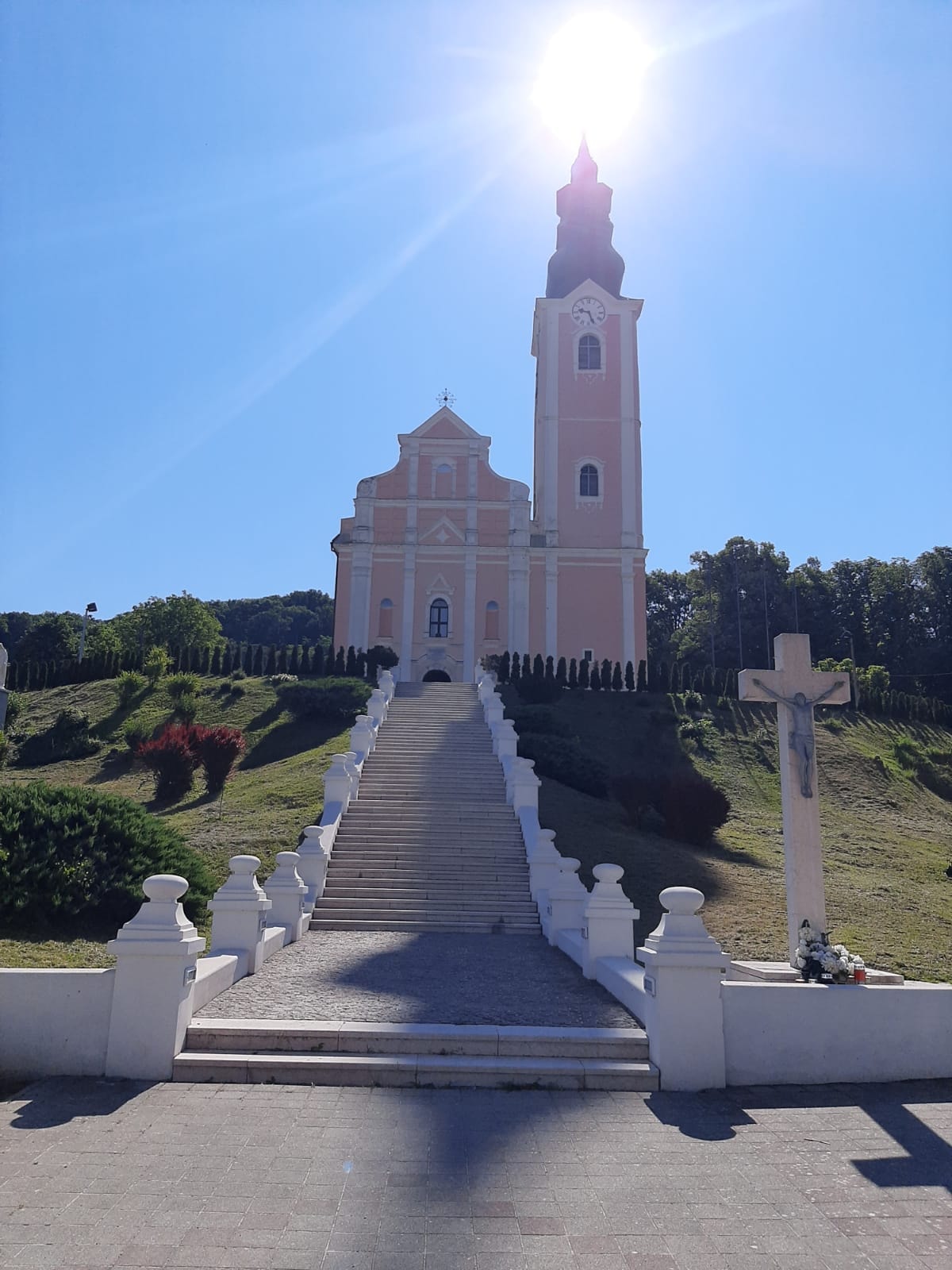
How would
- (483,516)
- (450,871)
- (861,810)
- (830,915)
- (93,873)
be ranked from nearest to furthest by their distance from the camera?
1. (93,873)
2. (830,915)
3. (450,871)
4. (861,810)
5. (483,516)

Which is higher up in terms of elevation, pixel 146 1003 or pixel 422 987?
pixel 146 1003

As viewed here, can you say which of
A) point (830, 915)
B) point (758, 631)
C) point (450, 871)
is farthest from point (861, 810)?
point (758, 631)

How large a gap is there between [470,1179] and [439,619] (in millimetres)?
32652

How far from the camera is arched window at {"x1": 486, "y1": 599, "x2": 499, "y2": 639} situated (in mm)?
36406

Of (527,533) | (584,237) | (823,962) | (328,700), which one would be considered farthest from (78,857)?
(584,237)

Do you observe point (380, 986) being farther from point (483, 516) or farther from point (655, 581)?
point (655, 581)

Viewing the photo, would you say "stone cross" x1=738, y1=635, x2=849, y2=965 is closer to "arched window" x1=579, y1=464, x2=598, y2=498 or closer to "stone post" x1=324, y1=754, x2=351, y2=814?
"stone post" x1=324, y1=754, x2=351, y2=814

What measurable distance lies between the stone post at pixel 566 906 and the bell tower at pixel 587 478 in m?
25.3

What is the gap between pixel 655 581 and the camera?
68875 mm

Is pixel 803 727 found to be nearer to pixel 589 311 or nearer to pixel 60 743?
pixel 60 743

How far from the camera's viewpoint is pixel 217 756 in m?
18.9

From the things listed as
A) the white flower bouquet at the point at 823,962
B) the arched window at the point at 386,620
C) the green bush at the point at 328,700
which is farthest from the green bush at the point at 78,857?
the arched window at the point at 386,620

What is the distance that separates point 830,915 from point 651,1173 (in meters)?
9.13

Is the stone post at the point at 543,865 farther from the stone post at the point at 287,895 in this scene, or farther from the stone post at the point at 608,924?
the stone post at the point at 608,924
